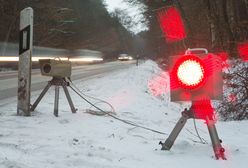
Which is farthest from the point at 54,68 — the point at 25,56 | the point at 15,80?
the point at 15,80

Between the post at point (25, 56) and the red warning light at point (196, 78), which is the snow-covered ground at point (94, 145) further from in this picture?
the red warning light at point (196, 78)

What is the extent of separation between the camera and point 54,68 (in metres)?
7.37

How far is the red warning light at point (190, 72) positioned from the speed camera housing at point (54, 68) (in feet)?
11.3

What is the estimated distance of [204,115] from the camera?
14.8 ft

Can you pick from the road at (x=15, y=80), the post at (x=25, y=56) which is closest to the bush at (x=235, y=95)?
the post at (x=25, y=56)

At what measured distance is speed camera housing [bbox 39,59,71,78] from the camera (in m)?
7.34

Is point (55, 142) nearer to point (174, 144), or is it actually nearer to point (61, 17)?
point (174, 144)

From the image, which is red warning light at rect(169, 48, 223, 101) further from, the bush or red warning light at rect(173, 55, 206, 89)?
the bush

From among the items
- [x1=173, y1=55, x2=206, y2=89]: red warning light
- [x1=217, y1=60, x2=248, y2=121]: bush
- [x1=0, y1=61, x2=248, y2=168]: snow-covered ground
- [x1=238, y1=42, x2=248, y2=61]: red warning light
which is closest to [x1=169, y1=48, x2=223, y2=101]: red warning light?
[x1=173, y1=55, x2=206, y2=89]: red warning light

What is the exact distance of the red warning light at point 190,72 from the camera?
4230 millimetres

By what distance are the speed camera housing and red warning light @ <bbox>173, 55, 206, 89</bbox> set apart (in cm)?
345

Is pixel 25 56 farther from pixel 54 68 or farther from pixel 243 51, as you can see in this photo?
pixel 243 51

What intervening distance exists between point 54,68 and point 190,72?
359 centimetres

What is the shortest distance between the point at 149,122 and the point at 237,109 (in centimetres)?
418
